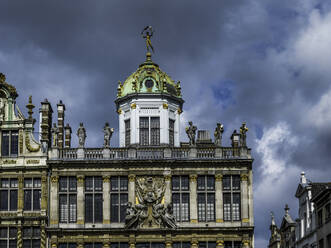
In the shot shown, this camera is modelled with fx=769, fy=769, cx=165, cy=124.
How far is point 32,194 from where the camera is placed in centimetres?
5744

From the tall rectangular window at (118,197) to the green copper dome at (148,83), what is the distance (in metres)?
7.96

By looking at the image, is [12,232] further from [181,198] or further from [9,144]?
[181,198]

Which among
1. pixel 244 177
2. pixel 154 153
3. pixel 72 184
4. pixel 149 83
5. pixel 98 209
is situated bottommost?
pixel 98 209

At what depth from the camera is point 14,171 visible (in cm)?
5769

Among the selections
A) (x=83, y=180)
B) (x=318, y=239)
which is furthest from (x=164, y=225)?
(x=318, y=239)

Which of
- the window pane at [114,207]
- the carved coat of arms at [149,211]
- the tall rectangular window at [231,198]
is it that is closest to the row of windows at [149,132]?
the carved coat of arms at [149,211]

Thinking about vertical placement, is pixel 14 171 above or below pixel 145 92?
below

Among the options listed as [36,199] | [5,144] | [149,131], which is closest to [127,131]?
[149,131]

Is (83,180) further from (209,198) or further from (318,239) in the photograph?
(318,239)

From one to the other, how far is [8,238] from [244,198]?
17.7 metres

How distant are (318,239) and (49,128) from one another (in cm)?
2237

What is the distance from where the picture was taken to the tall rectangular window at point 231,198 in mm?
57125

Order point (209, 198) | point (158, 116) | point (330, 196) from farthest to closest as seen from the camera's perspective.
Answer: point (158, 116), point (209, 198), point (330, 196)

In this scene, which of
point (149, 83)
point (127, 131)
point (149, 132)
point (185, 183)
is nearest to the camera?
point (185, 183)
